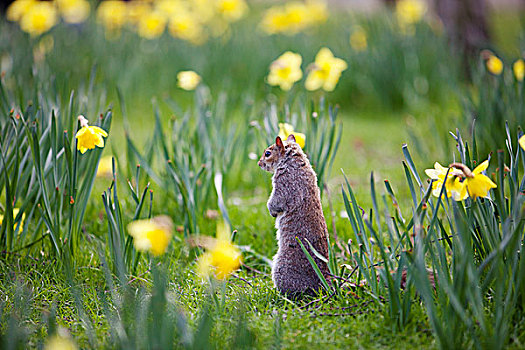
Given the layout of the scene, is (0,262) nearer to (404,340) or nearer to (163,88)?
(404,340)

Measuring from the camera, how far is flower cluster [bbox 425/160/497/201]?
1560 mm

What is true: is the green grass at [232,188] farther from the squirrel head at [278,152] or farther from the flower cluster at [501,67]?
the squirrel head at [278,152]

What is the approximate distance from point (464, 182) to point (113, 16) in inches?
218

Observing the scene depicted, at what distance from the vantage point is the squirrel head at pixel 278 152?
198 centimetres

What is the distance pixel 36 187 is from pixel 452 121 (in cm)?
285

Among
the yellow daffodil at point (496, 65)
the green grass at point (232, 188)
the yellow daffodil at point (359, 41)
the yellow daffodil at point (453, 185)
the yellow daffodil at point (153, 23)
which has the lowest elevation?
the green grass at point (232, 188)

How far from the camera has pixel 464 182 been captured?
1.59 meters

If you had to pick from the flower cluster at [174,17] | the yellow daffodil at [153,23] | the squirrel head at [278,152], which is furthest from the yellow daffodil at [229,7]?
the squirrel head at [278,152]

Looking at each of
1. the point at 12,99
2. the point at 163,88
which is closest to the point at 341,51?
the point at 163,88

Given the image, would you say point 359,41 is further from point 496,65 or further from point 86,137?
point 86,137

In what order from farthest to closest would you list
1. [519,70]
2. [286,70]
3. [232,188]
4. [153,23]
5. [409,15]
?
[409,15] < [153,23] < [232,188] < [519,70] < [286,70]

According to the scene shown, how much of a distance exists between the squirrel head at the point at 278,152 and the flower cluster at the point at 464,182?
56 centimetres

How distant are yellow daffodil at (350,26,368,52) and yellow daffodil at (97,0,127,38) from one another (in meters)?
2.89

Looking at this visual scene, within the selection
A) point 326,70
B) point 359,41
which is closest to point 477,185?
point 326,70
